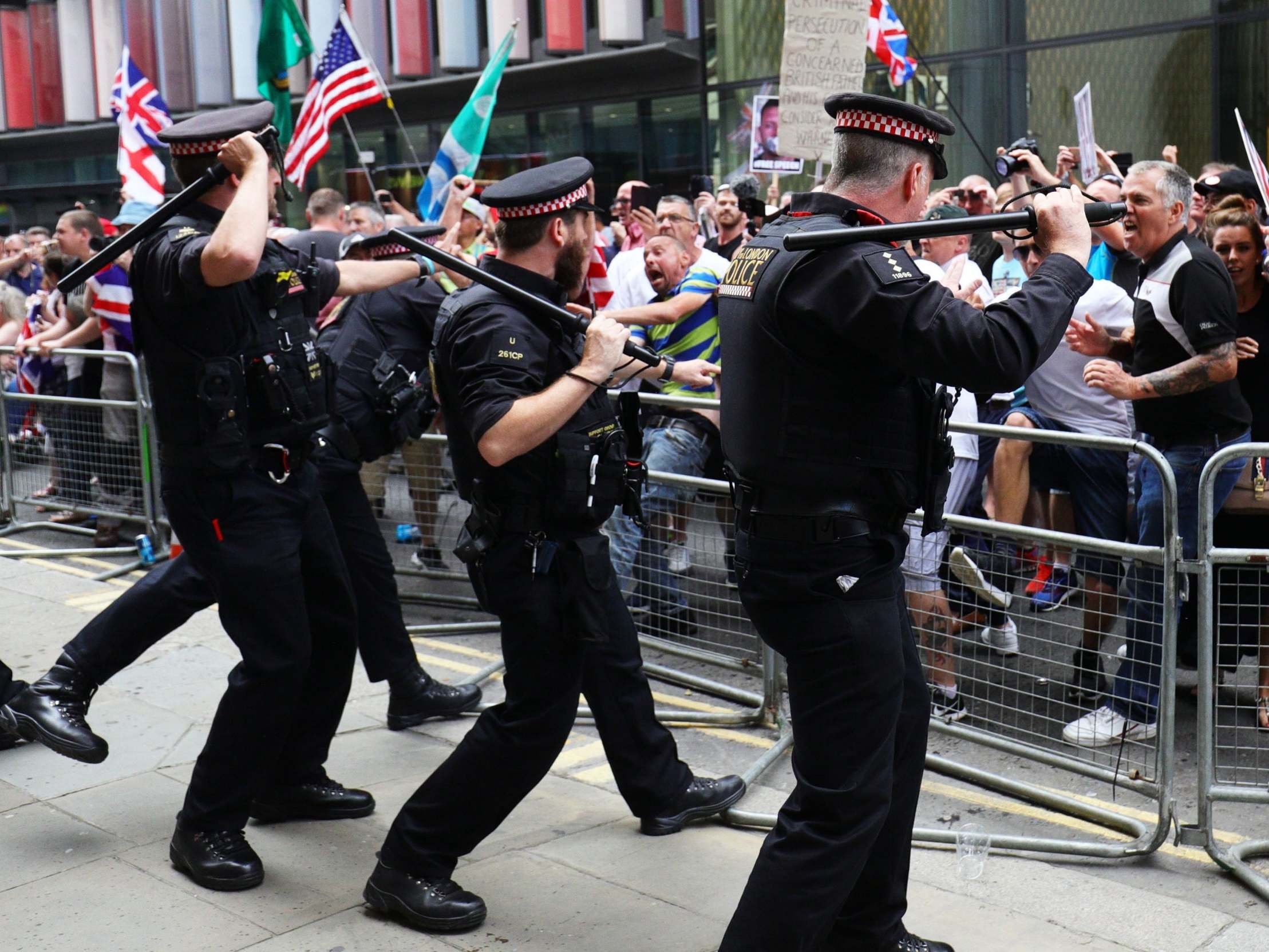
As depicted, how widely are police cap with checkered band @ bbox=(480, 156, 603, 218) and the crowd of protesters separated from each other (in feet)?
0.76

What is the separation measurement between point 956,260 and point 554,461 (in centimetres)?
388

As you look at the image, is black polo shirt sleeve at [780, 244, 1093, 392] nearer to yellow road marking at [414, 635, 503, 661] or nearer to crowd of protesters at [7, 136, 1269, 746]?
crowd of protesters at [7, 136, 1269, 746]

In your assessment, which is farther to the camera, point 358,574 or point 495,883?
point 358,574

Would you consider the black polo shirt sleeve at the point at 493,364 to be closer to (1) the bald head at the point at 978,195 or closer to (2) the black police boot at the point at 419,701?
(2) the black police boot at the point at 419,701

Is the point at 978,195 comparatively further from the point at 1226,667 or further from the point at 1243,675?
the point at 1226,667

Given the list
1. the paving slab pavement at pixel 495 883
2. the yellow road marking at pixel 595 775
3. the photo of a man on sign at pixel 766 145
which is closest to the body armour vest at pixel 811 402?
the paving slab pavement at pixel 495 883

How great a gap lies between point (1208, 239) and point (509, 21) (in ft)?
46.6

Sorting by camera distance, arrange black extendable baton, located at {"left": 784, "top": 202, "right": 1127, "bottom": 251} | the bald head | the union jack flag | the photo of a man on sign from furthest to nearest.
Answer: the union jack flag
the photo of a man on sign
the bald head
black extendable baton, located at {"left": 784, "top": 202, "right": 1127, "bottom": 251}

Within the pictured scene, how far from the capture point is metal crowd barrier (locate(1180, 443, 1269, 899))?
423cm

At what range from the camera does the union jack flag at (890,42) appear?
31.2 feet

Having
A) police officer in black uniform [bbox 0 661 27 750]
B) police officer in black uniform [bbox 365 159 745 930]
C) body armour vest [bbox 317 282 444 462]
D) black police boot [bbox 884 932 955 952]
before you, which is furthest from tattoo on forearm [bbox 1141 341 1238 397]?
police officer in black uniform [bbox 0 661 27 750]

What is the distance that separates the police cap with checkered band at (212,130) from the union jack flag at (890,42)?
621 centimetres

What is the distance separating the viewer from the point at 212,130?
410 centimetres

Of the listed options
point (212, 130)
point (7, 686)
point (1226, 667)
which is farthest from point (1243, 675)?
point (7, 686)
